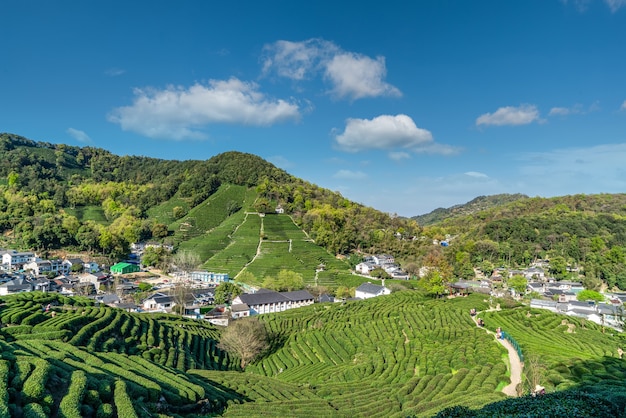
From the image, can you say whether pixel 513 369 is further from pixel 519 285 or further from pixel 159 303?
pixel 519 285

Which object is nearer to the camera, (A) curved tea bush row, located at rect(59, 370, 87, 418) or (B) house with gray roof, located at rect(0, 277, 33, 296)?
(A) curved tea bush row, located at rect(59, 370, 87, 418)

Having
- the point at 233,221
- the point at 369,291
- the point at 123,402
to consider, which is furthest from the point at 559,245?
the point at 123,402

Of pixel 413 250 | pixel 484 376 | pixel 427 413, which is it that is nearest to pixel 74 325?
pixel 427 413

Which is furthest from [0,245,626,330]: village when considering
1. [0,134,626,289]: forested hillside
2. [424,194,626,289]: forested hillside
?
[424,194,626,289]: forested hillside

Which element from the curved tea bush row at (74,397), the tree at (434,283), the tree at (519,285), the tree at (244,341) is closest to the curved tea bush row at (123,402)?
the curved tea bush row at (74,397)

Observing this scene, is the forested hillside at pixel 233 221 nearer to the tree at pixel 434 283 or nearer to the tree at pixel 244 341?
the tree at pixel 434 283

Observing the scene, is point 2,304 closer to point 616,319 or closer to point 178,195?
point 616,319

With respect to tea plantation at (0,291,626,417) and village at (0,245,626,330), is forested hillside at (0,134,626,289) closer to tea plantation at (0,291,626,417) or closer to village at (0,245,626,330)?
village at (0,245,626,330)
